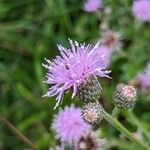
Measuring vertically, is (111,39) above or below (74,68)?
above

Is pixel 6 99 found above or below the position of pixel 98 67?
above

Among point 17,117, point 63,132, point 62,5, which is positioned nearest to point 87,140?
point 63,132

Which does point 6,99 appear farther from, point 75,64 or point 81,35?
point 75,64

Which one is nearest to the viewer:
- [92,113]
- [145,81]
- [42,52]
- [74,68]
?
[92,113]

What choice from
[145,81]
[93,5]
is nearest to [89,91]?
[145,81]

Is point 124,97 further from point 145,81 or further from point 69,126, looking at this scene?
point 145,81

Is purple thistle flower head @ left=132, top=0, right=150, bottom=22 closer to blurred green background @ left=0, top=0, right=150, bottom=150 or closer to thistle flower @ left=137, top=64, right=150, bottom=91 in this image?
blurred green background @ left=0, top=0, right=150, bottom=150

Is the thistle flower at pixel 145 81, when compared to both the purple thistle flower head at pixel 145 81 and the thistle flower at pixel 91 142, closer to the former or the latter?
the purple thistle flower head at pixel 145 81
